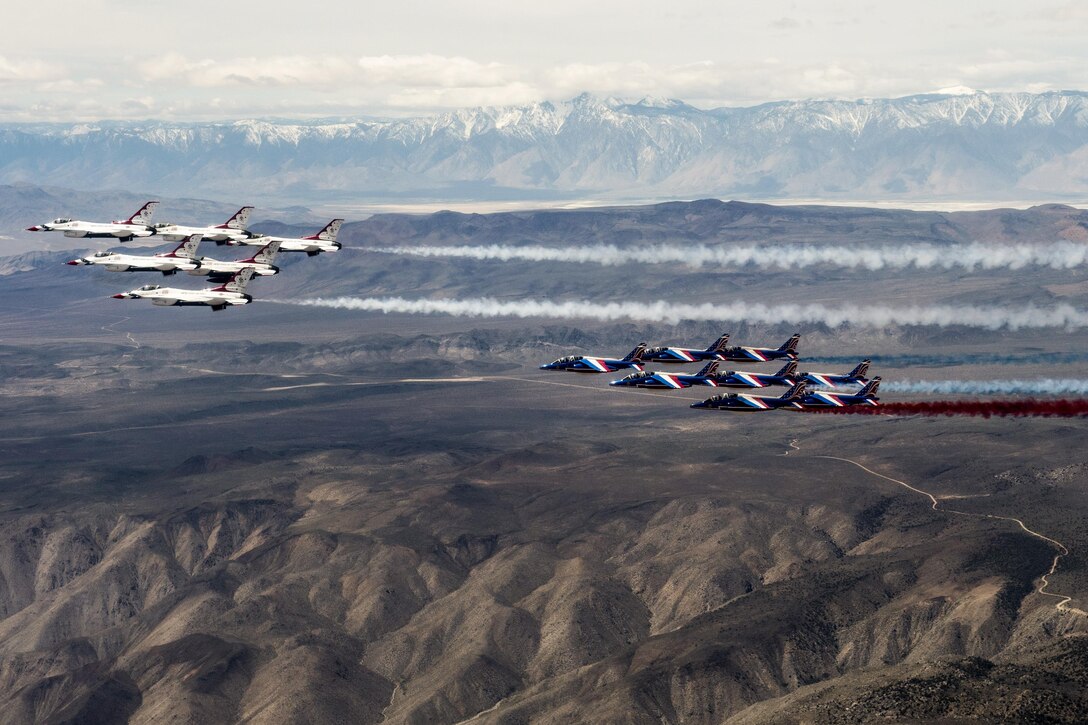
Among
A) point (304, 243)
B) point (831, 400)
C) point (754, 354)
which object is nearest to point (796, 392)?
point (831, 400)

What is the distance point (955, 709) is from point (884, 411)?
151 ft

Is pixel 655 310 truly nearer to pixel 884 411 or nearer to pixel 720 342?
pixel 720 342

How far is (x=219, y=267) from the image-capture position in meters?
155

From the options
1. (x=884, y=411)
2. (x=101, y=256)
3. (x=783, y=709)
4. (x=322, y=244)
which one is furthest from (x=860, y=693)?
(x=101, y=256)

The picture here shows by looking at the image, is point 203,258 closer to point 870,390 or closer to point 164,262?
point 164,262

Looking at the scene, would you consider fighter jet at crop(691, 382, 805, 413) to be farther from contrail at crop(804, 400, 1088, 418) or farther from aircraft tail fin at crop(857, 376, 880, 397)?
aircraft tail fin at crop(857, 376, 880, 397)

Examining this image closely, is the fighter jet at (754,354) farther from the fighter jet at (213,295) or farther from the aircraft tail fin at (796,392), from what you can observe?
the fighter jet at (213,295)

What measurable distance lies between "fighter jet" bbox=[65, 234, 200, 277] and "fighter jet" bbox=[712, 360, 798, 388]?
191ft

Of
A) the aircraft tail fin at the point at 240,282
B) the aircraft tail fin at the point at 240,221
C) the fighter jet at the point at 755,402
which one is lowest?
the fighter jet at the point at 755,402

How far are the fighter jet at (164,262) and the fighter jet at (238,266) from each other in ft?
2.94

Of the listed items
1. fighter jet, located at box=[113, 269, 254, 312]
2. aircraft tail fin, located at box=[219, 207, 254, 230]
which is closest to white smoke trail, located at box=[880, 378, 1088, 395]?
fighter jet, located at box=[113, 269, 254, 312]

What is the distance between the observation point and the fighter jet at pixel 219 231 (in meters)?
160

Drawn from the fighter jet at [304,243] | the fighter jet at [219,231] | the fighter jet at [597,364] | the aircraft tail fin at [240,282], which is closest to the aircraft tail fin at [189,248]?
the fighter jet at [219,231]

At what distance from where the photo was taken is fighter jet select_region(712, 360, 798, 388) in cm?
15106
